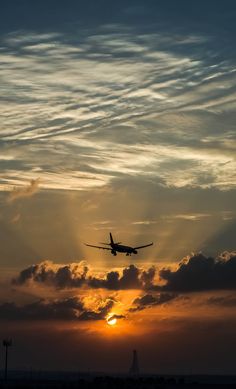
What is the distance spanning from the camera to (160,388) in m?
190

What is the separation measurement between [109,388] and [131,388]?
→ 654 cm

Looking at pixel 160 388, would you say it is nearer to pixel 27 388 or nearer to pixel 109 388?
pixel 109 388

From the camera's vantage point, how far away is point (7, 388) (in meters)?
188

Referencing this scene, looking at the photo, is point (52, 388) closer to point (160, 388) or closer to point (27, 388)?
point (27, 388)

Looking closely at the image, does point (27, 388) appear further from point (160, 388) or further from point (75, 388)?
point (160, 388)

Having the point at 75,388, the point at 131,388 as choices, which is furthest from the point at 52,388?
the point at 131,388

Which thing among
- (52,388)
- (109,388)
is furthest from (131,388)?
(52,388)

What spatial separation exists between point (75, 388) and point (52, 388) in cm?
665

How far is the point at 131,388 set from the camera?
19462cm

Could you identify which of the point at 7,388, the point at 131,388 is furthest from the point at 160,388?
the point at 7,388

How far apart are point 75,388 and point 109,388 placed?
9.70 m

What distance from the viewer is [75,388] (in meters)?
198

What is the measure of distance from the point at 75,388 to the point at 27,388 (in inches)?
618

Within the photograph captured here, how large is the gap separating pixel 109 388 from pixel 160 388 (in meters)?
15.8
